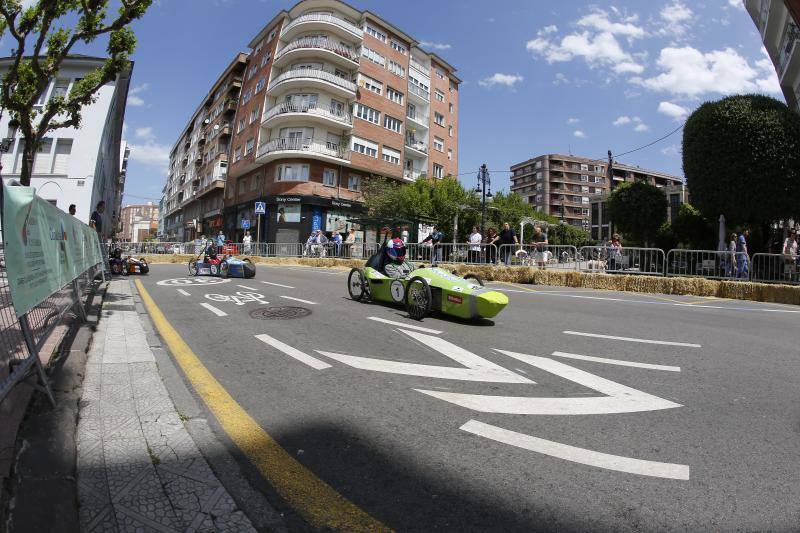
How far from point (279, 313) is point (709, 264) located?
40.3ft

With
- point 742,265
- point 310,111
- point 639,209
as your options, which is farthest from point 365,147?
point 742,265

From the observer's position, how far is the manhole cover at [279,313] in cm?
668

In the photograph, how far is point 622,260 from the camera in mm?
13539

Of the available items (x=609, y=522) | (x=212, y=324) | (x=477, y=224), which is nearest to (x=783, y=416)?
(x=609, y=522)

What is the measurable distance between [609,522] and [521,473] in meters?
0.51

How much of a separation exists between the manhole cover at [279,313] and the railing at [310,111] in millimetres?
29548

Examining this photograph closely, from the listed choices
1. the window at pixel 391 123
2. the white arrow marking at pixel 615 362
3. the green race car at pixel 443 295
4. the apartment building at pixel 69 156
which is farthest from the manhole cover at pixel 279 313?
the window at pixel 391 123

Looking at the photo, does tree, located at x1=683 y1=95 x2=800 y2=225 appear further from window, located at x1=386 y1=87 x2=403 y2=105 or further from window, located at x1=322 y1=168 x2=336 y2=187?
window, located at x1=386 y1=87 x2=403 y2=105

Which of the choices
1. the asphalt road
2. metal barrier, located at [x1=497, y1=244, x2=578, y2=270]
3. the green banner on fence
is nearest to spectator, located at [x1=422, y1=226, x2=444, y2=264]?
metal barrier, located at [x1=497, y1=244, x2=578, y2=270]

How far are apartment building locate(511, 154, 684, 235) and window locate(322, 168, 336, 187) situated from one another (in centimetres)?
6672

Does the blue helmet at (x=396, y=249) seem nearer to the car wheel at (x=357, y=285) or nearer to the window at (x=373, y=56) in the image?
the car wheel at (x=357, y=285)

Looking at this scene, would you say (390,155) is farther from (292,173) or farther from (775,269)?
(775,269)

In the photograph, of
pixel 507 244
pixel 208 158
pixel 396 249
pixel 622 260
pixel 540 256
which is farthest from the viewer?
pixel 208 158

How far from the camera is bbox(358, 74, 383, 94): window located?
3723cm
